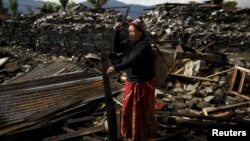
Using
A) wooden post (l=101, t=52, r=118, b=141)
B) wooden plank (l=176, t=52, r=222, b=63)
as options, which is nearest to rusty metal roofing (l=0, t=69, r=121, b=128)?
wooden post (l=101, t=52, r=118, b=141)

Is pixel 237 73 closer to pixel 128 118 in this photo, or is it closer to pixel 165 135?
pixel 165 135

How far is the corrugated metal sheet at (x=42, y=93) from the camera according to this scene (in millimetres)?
6242

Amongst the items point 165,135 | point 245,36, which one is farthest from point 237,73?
point 245,36

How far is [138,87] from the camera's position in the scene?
4844 mm

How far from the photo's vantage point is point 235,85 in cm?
830

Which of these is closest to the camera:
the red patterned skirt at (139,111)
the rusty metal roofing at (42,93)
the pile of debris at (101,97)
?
the red patterned skirt at (139,111)

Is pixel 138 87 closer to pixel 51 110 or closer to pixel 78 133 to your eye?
pixel 78 133

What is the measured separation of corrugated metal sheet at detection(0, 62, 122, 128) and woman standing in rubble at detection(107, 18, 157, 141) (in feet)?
6.81

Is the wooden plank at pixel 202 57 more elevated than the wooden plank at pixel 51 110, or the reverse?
the wooden plank at pixel 202 57

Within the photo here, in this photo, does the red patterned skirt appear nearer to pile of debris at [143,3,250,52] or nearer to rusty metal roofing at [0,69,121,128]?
rusty metal roofing at [0,69,121,128]

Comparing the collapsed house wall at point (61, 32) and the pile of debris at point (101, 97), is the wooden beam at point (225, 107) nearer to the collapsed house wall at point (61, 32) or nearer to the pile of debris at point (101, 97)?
the pile of debris at point (101, 97)

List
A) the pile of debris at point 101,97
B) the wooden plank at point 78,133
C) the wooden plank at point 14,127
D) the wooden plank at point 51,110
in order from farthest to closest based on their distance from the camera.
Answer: the wooden plank at point 51,110 → the pile of debris at point 101,97 → the wooden plank at point 14,127 → the wooden plank at point 78,133

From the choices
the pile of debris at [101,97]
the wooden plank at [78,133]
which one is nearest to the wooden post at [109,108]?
the pile of debris at [101,97]

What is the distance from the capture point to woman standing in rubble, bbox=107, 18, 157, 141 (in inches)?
185
